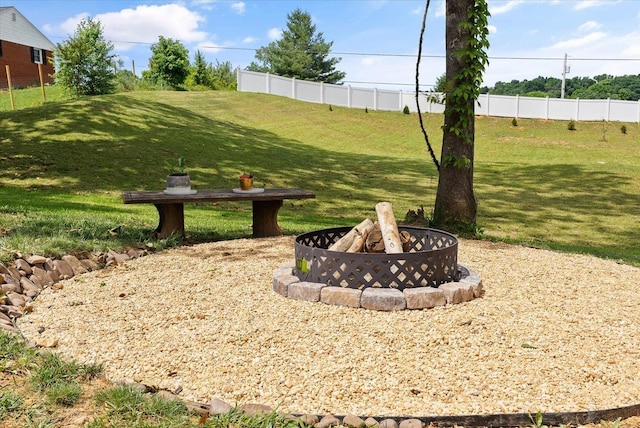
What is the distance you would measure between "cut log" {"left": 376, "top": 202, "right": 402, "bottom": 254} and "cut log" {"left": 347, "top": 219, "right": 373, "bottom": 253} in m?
0.12

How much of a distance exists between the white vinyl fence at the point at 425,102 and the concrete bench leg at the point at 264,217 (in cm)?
2617

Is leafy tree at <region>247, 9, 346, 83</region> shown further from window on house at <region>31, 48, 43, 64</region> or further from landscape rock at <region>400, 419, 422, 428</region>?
landscape rock at <region>400, 419, 422, 428</region>

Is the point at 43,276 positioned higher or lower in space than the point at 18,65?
lower

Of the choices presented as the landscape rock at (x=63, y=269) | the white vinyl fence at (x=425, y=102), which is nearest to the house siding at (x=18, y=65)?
the white vinyl fence at (x=425, y=102)

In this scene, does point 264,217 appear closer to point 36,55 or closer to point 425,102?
point 425,102

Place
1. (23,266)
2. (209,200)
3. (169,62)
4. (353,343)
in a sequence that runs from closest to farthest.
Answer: (353,343) < (23,266) < (209,200) < (169,62)

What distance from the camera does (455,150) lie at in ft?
23.9

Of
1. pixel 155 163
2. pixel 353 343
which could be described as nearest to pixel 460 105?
pixel 353 343

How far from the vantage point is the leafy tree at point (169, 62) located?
35.3 meters

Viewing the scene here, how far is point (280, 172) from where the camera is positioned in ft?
→ 49.0

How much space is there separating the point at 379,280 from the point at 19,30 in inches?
1634

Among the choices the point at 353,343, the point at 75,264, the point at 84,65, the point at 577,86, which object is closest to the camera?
the point at 353,343

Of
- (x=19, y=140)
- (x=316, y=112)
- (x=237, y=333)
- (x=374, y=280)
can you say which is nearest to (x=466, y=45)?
(x=374, y=280)

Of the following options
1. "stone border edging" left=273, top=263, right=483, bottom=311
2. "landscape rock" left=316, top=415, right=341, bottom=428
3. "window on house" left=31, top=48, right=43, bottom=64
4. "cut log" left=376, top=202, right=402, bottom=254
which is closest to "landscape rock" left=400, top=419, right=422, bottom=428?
"landscape rock" left=316, top=415, right=341, bottom=428
